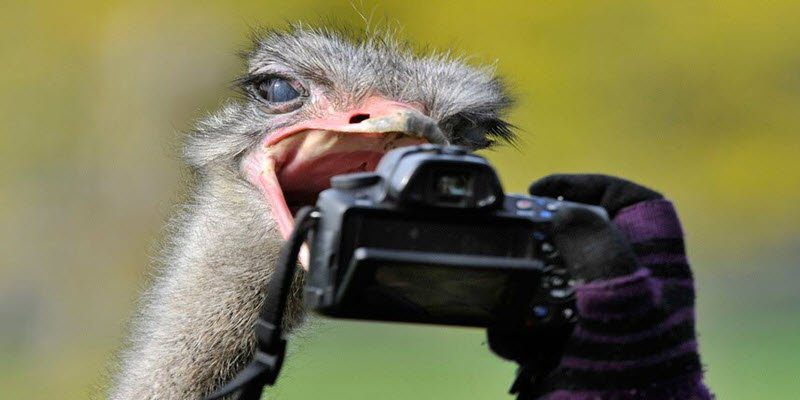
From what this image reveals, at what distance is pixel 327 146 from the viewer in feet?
8.14

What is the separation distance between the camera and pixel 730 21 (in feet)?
28.0

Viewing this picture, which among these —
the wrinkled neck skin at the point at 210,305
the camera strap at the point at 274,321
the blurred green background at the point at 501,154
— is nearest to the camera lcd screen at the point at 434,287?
the camera strap at the point at 274,321

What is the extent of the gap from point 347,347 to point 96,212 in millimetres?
1989

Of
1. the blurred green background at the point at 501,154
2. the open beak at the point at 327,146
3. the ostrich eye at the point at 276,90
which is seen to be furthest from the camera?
the blurred green background at the point at 501,154

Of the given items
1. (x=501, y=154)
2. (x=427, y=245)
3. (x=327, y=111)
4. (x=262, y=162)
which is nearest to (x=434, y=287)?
(x=427, y=245)

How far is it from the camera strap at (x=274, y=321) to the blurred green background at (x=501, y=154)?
4.36m

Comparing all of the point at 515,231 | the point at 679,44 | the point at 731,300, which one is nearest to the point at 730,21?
the point at 679,44

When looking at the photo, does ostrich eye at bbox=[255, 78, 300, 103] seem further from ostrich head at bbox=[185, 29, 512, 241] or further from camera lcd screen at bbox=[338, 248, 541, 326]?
camera lcd screen at bbox=[338, 248, 541, 326]

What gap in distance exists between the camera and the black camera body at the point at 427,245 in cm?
164

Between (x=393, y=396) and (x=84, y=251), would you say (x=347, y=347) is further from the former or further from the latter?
(x=84, y=251)

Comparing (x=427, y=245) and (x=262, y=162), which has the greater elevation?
(x=427, y=245)

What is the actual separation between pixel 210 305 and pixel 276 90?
0.44 meters

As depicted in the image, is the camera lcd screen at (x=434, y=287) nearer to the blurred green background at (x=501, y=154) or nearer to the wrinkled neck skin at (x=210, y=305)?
the wrinkled neck skin at (x=210, y=305)

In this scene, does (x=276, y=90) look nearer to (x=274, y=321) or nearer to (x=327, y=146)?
(x=327, y=146)
